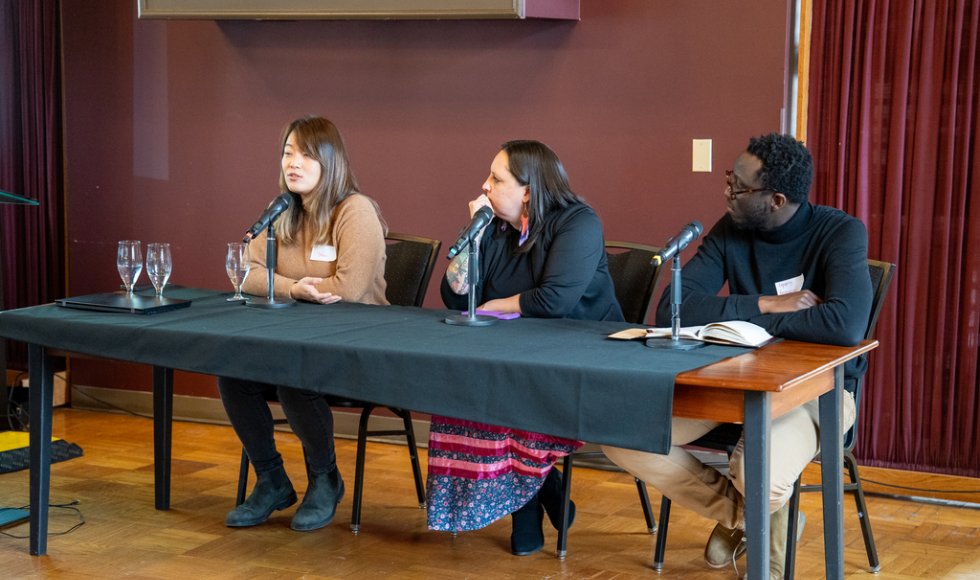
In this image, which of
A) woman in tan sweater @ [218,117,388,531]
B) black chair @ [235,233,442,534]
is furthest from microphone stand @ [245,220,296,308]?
black chair @ [235,233,442,534]

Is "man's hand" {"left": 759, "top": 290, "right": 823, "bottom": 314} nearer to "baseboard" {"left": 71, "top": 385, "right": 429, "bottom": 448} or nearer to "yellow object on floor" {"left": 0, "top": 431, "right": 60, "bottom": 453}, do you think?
"baseboard" {"left": 71, "top": 385, "right": 429, "bottom": 448}

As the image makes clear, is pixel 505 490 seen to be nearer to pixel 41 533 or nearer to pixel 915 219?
pixel 41 533

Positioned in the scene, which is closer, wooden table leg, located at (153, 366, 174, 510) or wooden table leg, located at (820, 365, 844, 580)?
wooden table leg, located at (820, 365, 844, 580)

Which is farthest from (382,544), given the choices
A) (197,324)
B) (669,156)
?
(669,156)

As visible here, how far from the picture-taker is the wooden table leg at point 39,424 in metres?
2.56

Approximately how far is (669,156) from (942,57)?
97cm

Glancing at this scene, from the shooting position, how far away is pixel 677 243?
201cm

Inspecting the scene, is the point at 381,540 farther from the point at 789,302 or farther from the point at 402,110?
the point at 402,110

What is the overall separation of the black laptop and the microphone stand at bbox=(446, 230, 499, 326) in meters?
0.79

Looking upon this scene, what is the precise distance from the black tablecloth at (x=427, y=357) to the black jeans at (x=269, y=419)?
1.04ft

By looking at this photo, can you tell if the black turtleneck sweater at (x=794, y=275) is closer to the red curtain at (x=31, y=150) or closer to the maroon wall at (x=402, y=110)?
the maroon wall at (x=402, y=110)

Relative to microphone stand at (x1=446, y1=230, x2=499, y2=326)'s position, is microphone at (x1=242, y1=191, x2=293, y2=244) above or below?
above

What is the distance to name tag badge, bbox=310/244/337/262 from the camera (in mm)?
2990

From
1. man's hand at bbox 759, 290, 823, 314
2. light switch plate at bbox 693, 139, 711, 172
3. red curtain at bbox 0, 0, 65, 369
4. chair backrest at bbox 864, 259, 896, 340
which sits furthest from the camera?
red curtain at bbox 0, 0, 65, 369
